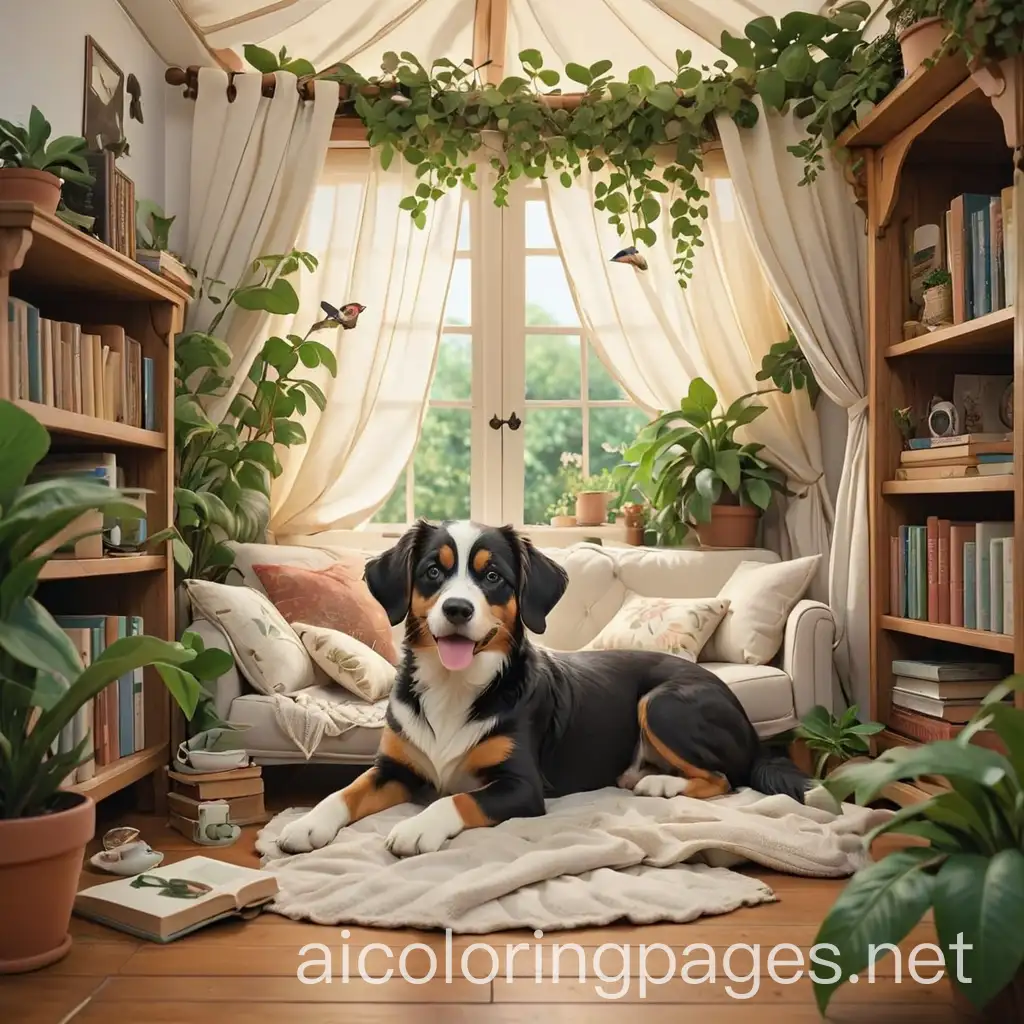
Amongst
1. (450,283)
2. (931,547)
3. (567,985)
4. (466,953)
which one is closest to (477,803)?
(466,953)

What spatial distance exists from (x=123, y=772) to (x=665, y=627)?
1.66 metres

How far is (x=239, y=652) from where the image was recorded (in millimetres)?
3070

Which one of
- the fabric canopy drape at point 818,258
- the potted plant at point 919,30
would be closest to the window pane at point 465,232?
the fabric canopy drape at point 818,258

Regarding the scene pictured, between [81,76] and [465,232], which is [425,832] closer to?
[81,76]

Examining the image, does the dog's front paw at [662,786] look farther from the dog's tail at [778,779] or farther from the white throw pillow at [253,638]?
the white throw pillow at [253,638]

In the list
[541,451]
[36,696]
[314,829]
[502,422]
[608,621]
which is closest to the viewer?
[36,696]

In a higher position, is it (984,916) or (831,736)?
(984,916)

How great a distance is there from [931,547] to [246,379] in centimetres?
243

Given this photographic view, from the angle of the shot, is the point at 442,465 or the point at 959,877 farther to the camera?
the point at 442,465

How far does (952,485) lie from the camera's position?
118 inches

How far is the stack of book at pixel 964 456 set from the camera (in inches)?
114

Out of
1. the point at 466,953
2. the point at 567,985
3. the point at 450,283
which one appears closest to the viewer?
the point at 567,985

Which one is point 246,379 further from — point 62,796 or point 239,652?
point 62,796

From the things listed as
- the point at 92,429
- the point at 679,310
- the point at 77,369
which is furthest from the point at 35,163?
the point at 679,310
